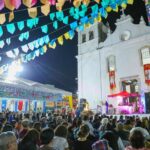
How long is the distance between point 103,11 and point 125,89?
12.7 metres

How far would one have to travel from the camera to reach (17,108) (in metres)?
24.7

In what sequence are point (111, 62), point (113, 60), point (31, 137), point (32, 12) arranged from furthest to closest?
point (111, 62), point (113, 60), point (32, 12), point (31, 137)

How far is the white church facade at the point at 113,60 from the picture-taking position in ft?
71.7

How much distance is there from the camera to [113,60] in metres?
24.2

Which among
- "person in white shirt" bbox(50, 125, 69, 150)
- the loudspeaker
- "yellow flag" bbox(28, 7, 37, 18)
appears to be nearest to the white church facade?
the loudspeaker

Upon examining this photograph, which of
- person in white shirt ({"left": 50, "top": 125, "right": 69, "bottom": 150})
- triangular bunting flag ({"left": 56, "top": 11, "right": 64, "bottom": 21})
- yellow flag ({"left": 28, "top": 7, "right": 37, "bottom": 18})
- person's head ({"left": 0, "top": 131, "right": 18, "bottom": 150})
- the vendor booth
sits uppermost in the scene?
triangular bunting flag ({"left": 56, "top": 11, "right": 64, "bottom": 21})

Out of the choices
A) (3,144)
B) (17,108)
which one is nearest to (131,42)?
(17,108)

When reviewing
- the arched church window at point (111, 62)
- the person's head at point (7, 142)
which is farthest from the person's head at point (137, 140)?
the arched church window at point (111, 62)

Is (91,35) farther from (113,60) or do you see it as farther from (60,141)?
(60,141)

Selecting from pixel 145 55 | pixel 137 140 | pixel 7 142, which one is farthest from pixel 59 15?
pixel 145 55

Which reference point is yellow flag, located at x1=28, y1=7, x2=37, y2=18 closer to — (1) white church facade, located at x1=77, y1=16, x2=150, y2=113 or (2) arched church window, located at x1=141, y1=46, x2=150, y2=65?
(1) white church facade, located at x1=77, y1=16, x2=150, y2=113

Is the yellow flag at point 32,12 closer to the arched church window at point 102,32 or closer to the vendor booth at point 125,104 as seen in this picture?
the vendor booth at point 125,104

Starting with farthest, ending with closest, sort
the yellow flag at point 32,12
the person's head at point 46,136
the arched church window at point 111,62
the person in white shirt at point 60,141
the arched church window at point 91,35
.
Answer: the arched church window at point 91,35
the arched church window at point 111,62
the yellow flag at point 32,12
the person in white shirt at point 60,141
the person's head at point 46,136

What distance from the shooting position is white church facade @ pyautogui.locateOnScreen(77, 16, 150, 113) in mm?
21844
